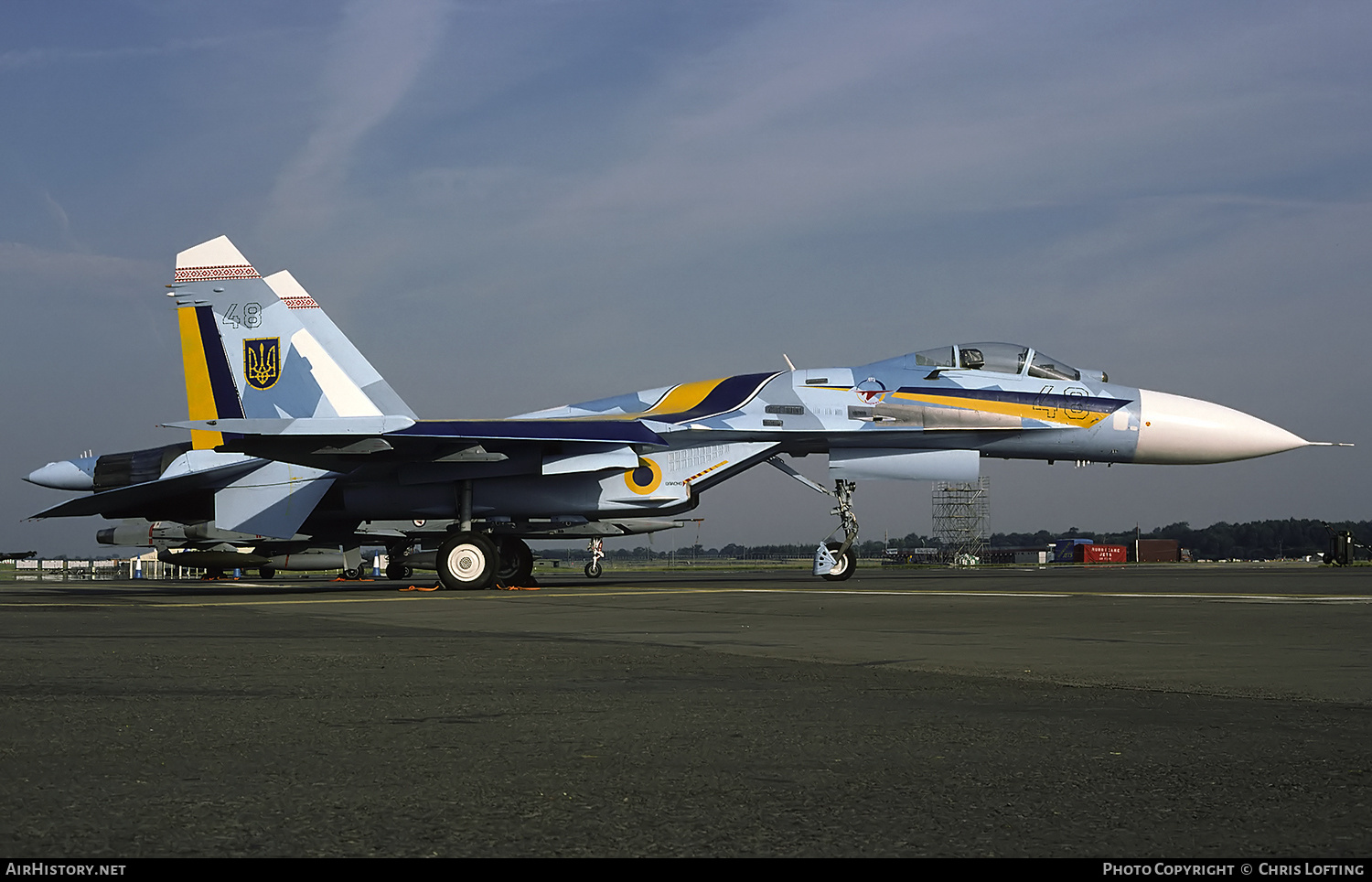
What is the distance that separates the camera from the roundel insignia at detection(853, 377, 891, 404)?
17266mm

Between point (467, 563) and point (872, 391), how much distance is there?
21.4ft

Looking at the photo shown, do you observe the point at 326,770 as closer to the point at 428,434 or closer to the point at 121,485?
the point at 428,434

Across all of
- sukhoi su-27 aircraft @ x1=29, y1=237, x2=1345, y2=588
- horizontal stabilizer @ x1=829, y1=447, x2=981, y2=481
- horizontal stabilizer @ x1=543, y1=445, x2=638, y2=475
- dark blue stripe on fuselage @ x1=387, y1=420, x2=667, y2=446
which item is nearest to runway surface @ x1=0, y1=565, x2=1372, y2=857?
dark blue stripe on fuselage @ x1=387, y1=420, x2=667, y2=446

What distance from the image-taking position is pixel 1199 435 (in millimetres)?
16766

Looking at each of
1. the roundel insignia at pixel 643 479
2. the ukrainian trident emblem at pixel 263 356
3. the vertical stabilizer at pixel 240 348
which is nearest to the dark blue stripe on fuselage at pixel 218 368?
the vertical stabilizer at pixel 240 348

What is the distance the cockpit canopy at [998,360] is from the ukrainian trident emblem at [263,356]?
9.87 m

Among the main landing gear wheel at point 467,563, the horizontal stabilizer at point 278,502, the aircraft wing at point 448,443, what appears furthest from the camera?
the horizontal stabilizer at point 278,502

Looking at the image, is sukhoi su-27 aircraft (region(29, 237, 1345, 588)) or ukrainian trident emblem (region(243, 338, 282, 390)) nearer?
sukhoi su-27 aircraft (region(29, 237, 1345, 588))

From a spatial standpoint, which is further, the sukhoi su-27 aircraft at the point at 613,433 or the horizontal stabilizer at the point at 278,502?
the horizontal stabilizer at the point at 278,502

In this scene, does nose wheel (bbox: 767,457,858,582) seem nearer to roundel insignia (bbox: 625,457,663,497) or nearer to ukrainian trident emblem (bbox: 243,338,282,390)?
roundel insignia (bbox: 625,457,663,497)

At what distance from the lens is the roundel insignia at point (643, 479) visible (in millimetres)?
16969

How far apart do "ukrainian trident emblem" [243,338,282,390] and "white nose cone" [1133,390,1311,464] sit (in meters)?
13.0

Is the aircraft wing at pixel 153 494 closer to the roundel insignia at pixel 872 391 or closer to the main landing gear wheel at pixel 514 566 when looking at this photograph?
the main landing gear wheel at pixel 514 566

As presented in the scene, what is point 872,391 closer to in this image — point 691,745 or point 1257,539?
point 691,745
